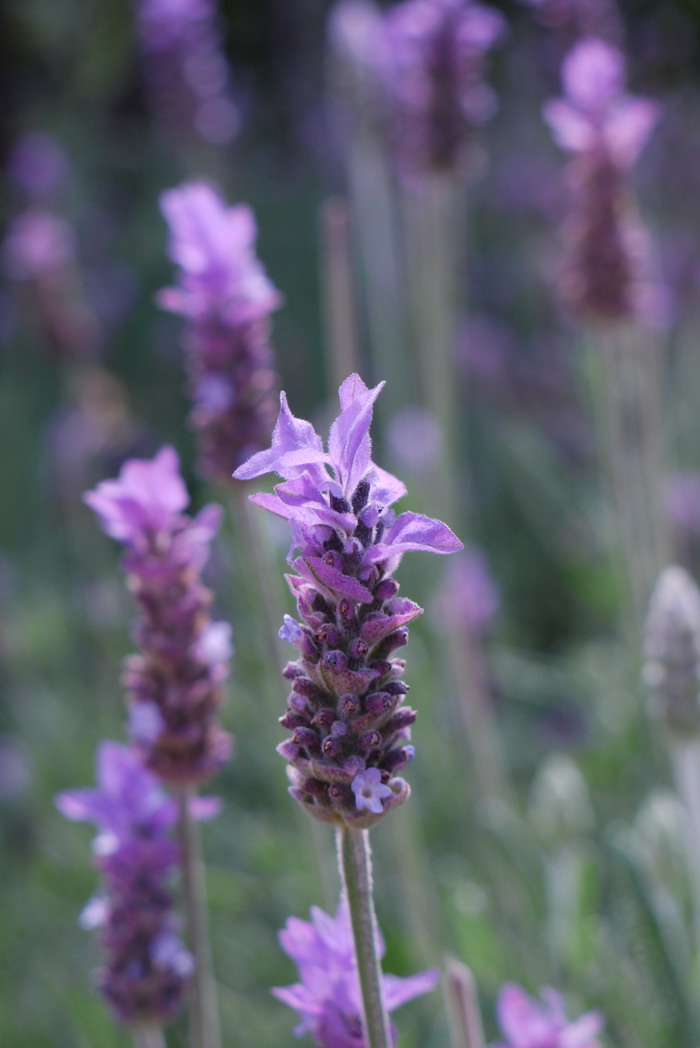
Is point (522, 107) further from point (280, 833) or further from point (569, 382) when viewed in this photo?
point (280, 833)

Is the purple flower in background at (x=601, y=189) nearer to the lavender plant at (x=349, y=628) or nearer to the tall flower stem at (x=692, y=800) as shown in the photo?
the tall flower stem at (x=692, y=800)

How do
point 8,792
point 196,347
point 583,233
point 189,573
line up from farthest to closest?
point 8,792 → point 583,233 → point 196,347 → point 189,573

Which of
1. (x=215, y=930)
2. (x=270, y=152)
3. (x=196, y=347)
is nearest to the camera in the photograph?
(x=196, y=347)

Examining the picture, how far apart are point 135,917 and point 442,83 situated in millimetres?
1678

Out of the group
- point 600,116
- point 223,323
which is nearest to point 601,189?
point 600,116

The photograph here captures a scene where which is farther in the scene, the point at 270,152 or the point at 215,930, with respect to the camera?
the point at 270,152

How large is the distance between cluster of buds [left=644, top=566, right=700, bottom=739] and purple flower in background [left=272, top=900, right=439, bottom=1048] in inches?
23.4

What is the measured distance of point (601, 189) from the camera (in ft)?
6.37

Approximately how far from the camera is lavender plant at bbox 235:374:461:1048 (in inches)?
28.8

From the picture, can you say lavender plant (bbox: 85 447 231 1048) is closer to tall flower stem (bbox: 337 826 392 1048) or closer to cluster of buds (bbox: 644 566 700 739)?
tall flower stem (bbox: 337 826 392 1048)

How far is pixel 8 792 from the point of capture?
3.11 meters

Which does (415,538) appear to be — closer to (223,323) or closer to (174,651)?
(174,651)

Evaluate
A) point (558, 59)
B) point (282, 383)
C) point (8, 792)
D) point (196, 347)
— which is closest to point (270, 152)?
point (282, 383)

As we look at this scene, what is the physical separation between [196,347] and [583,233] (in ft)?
2.70
